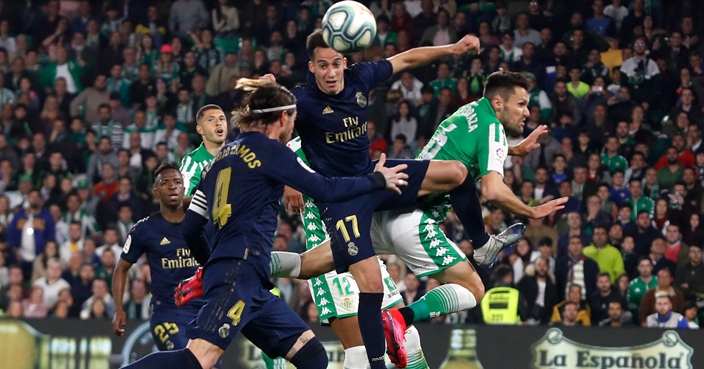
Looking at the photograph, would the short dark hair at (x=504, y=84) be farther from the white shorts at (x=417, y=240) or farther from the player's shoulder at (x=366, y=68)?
the white shorts at (x=417, y=240)

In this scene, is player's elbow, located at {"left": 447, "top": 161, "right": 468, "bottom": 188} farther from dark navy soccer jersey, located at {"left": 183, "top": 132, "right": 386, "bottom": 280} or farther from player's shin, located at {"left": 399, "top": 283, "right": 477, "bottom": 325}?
dark navy soccer jersey, located at {"left": 183, "top": 132, "right": 386, "bottom": 280}

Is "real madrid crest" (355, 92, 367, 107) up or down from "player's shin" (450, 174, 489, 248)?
up

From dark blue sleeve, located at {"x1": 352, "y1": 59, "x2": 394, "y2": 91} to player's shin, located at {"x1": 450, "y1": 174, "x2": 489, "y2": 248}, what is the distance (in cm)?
95

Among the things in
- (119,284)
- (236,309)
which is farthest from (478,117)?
(119,284)

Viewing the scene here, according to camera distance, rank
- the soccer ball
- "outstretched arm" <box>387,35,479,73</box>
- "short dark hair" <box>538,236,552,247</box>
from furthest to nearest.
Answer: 1. "short dark hair" <box>538,236,552,247</box>
2. "outstretched arm" <box>387,35,479,73</box>
3. the soccer ball

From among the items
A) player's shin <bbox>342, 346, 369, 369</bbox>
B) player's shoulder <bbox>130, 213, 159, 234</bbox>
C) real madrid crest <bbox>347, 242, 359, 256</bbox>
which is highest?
player's shoulder <bbox>130, 213, 159, 234</bbox>

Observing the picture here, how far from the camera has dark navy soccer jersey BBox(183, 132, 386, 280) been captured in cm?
681

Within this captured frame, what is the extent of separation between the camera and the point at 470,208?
8.26 m

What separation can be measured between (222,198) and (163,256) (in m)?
2.59

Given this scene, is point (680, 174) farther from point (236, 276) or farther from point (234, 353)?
point (236, 276)

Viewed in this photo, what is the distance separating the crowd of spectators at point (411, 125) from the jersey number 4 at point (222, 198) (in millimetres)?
6094

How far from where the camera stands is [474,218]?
328 inches

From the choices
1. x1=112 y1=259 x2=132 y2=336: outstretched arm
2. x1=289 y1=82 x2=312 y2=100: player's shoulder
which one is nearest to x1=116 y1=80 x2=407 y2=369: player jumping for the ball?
x1=289 y1=82 x2=312 y2=100: player's shoulder

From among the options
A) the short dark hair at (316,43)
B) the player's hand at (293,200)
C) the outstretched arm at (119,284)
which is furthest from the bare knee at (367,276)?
the outstretched arm at (119,284)
